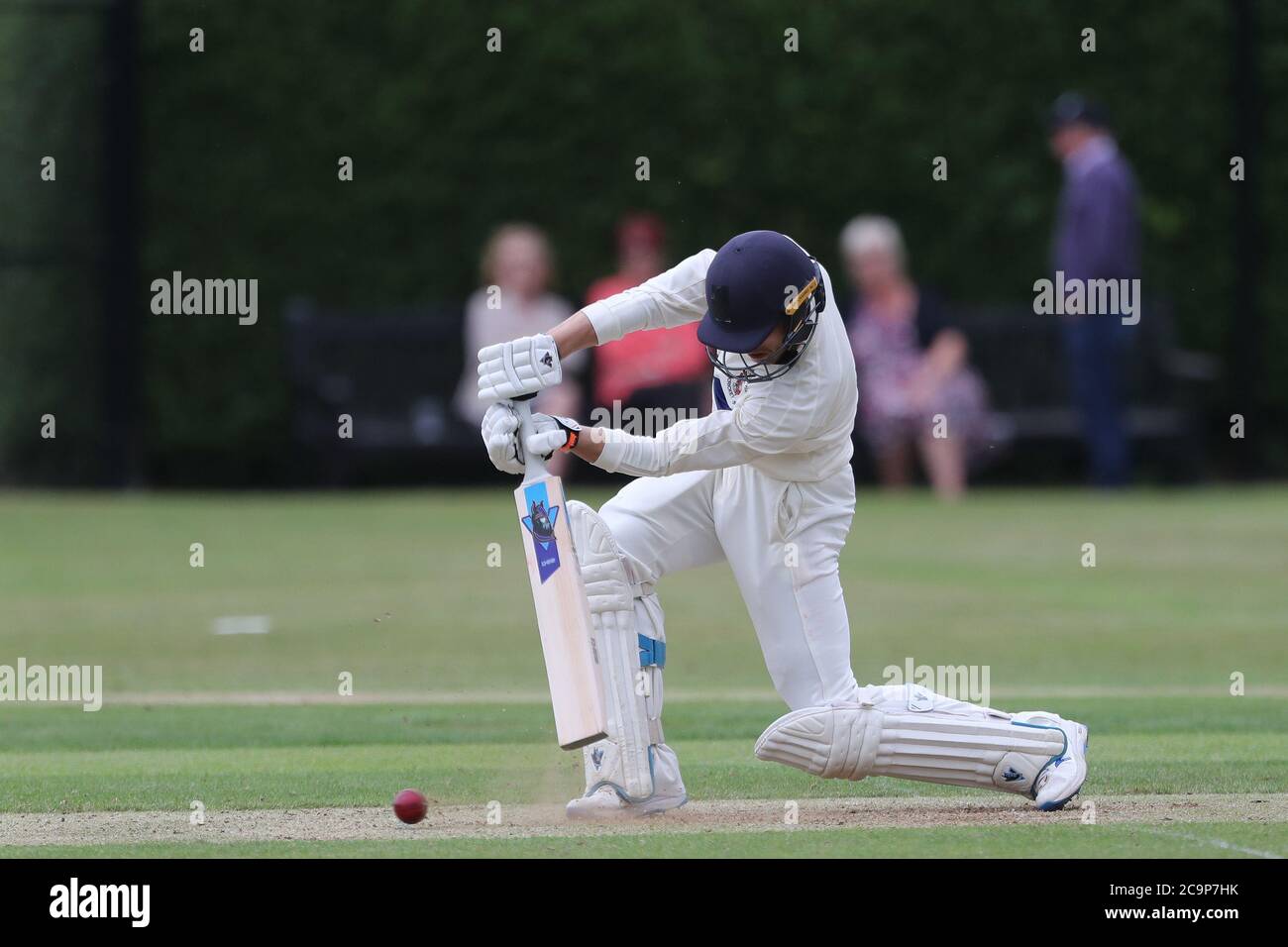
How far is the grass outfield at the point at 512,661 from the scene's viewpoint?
562 cm

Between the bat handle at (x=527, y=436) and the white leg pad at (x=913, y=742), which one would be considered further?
the bat handle at (x=527, y=436)

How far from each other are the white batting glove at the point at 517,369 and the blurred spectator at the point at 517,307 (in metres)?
8.67

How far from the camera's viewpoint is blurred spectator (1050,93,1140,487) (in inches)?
573

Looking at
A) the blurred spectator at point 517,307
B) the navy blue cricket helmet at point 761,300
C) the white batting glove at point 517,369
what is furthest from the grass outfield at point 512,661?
the navy blue cricket helmet at point 761,300

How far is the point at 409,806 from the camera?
18.2 feet

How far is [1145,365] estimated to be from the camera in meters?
15.9

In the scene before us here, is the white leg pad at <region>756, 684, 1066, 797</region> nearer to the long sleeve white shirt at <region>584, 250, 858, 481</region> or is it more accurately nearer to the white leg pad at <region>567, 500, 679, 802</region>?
the white leg pad at <region>567, 500, 679, 802</region>

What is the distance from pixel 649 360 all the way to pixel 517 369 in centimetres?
825

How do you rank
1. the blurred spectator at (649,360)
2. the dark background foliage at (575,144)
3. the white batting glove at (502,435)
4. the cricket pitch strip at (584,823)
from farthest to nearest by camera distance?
1. the dark background foliage at (575,144)
2. the blurred spectator at (649,360)
3. the white batting glove at (502,435)
4. the cricket pitch strip at (584,823)

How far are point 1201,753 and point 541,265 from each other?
890cm

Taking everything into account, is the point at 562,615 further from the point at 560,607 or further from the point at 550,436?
the point at 550,436

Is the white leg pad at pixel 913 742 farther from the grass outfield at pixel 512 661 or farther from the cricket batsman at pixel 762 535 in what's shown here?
the grass outfield at pixel 512 661

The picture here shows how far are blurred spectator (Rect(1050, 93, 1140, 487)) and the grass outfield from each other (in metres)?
0.77

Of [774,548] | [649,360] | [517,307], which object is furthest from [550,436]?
[517,307]
